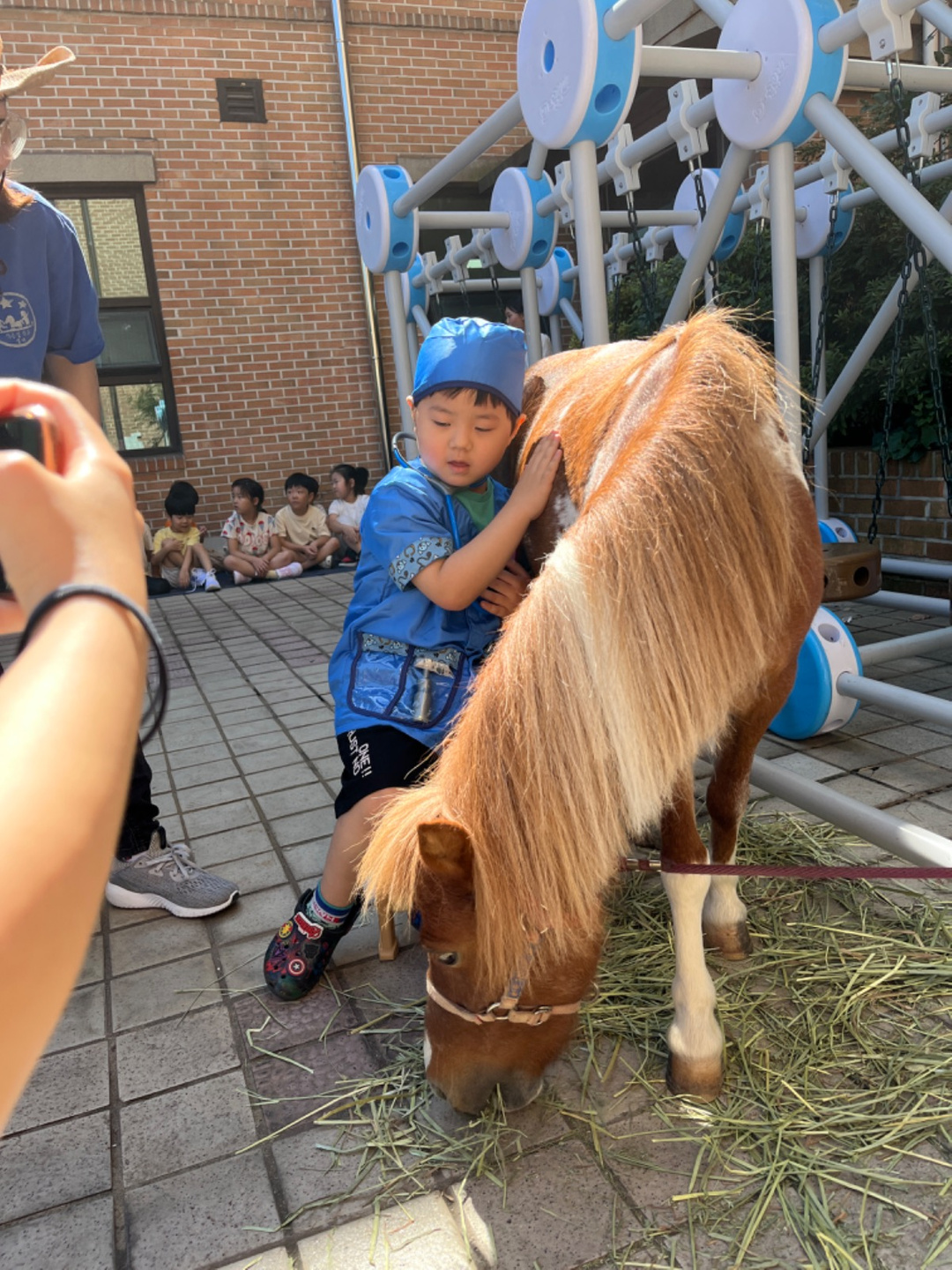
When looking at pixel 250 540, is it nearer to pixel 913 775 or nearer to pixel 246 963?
pixel 246 963

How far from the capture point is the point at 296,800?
10.1ft

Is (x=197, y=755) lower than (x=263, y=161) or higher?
lower

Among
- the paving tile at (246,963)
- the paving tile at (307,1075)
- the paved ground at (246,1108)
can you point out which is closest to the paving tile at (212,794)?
the paved ground at (246,1108)

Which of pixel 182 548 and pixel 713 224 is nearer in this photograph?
pixel 713 224

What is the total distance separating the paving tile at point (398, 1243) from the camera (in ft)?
4.30

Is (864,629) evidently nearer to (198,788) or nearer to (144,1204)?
(198,788)

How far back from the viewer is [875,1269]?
3.99ft

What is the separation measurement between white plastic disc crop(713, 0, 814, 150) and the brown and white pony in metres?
1.39

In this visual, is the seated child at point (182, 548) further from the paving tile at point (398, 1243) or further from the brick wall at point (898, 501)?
the paving tile at point (398, 1243)

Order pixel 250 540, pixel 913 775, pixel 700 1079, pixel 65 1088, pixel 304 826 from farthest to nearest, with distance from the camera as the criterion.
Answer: pixel 250 540 < pixel 304 826 < pixel 913 775 < pixel 65 1088 < pixel 700 1079

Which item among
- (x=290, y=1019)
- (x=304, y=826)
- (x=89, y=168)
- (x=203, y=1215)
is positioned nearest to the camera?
(x=203, y=1215)

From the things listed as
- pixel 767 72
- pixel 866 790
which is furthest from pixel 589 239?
pixel 866 790

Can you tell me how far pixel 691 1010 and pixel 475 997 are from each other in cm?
48

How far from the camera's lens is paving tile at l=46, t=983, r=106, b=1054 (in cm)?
193
